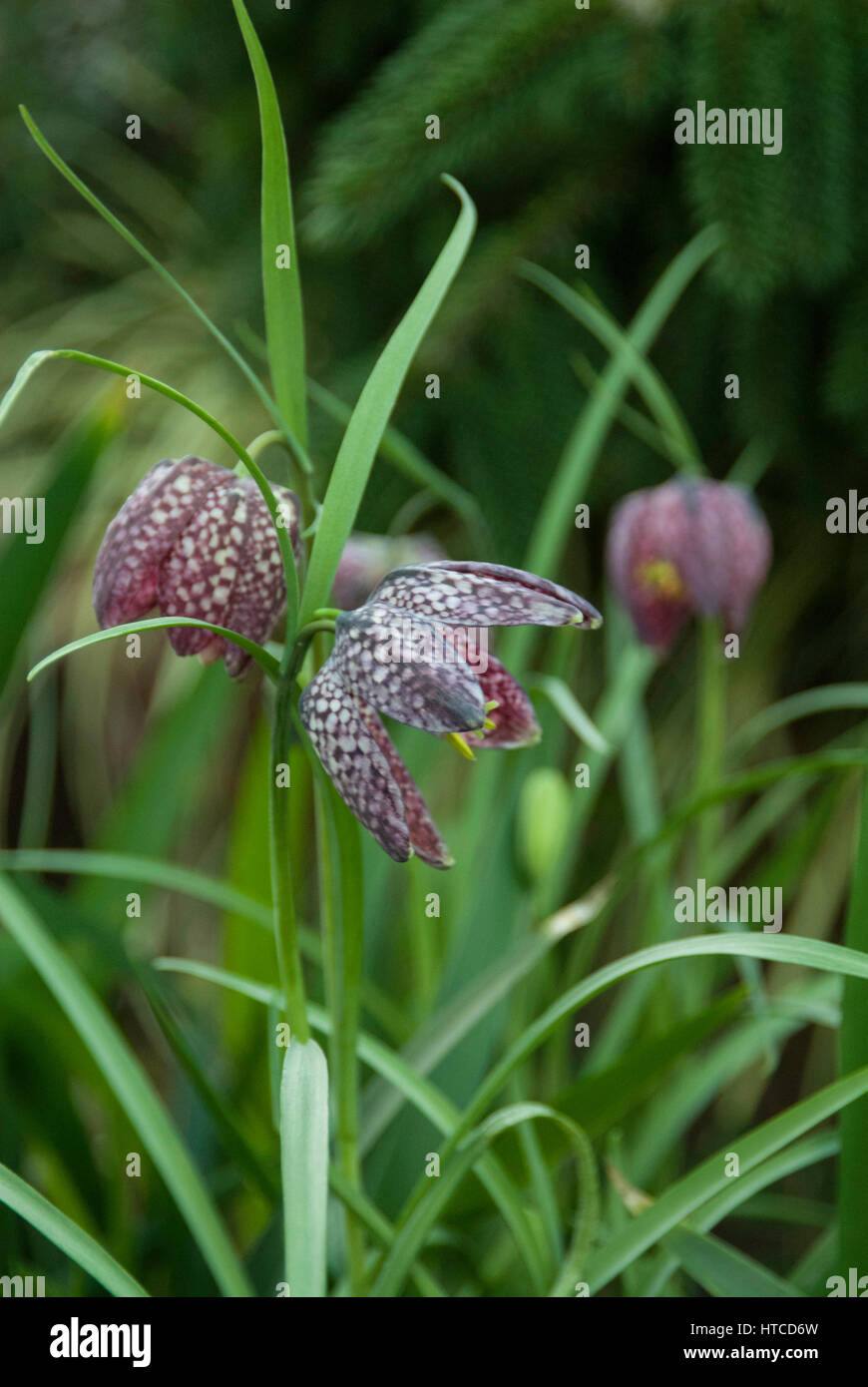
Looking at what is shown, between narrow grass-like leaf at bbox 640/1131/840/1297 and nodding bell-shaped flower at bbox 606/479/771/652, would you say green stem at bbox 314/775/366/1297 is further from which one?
nodding bell-shaped flower at bbox 606/479/771/652

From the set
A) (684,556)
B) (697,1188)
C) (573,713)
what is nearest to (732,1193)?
(697,1188)

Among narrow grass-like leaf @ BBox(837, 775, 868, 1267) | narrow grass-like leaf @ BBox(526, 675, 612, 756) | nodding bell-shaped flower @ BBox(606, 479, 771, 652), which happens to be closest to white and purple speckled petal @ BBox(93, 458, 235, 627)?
narrow grass-like leaf @ BBox(526, 675, 612, 756)

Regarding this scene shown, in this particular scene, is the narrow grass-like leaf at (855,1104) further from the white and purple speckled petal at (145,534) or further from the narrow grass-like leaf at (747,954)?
the white and purple speckled petal at (145,534)

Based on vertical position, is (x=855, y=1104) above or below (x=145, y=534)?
below

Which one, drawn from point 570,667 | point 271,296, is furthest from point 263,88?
point 570,667

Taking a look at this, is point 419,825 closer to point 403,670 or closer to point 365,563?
point 403,670
